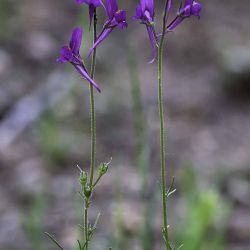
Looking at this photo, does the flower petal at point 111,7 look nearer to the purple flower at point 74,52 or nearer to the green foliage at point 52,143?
the purple flower at point 74,52

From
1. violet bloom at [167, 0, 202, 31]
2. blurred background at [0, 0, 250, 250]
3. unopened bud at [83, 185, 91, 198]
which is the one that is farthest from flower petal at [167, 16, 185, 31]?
blurred background at [0, 0, 250, 250]

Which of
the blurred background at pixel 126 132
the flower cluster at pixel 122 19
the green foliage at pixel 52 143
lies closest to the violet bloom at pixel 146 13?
the flower cluster at pixel 122 19

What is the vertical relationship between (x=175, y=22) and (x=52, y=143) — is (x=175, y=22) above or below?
above

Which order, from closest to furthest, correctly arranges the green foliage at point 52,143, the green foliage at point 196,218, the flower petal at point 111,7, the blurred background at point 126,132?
the flower petal at point 111,7 < the green foliage at point 196,218 < the blurred background at point 126,132 < the green foliage at point 52,143

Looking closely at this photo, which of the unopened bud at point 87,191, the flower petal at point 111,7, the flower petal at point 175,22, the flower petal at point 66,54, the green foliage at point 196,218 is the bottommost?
the green foliage at point 196,218

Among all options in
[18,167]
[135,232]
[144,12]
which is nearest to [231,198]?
[135,232]

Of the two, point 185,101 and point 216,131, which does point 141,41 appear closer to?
point 185,101

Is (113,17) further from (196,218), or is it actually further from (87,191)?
(196,218)

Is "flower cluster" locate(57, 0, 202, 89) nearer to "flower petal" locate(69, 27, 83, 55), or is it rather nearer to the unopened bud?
"flower petal" locate(69, 27, 83, 55)

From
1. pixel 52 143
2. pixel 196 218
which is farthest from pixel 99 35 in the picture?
pixel 52 143
